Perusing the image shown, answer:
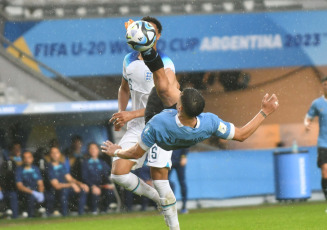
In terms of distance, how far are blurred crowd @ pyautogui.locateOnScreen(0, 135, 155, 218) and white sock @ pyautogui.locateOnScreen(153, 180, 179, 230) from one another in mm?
6275

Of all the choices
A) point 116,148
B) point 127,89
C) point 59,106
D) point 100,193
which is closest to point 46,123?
point 59,106

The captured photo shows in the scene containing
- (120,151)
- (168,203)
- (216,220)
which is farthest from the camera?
(216,220)

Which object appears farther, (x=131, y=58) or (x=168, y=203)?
(x=131, y=58)

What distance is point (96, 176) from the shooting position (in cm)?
1433

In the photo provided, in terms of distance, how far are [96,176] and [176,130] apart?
745 centimetres

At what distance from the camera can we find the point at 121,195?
15.0 m

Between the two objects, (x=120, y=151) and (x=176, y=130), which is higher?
(x=176, y=130)

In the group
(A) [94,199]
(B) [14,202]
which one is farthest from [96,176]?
(B) [14,202]

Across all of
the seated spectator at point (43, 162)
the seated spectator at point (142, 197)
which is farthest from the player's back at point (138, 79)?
the seated spectator at point (43, 162)

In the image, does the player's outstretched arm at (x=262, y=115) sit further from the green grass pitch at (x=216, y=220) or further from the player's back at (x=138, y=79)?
the green grass pitch at (x=216, y=220)

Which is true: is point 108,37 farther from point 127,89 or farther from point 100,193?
point 127,89

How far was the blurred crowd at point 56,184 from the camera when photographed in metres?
14.1

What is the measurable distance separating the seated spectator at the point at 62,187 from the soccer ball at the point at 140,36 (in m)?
7.54

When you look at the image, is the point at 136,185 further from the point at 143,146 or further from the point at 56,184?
the point at 56,184
